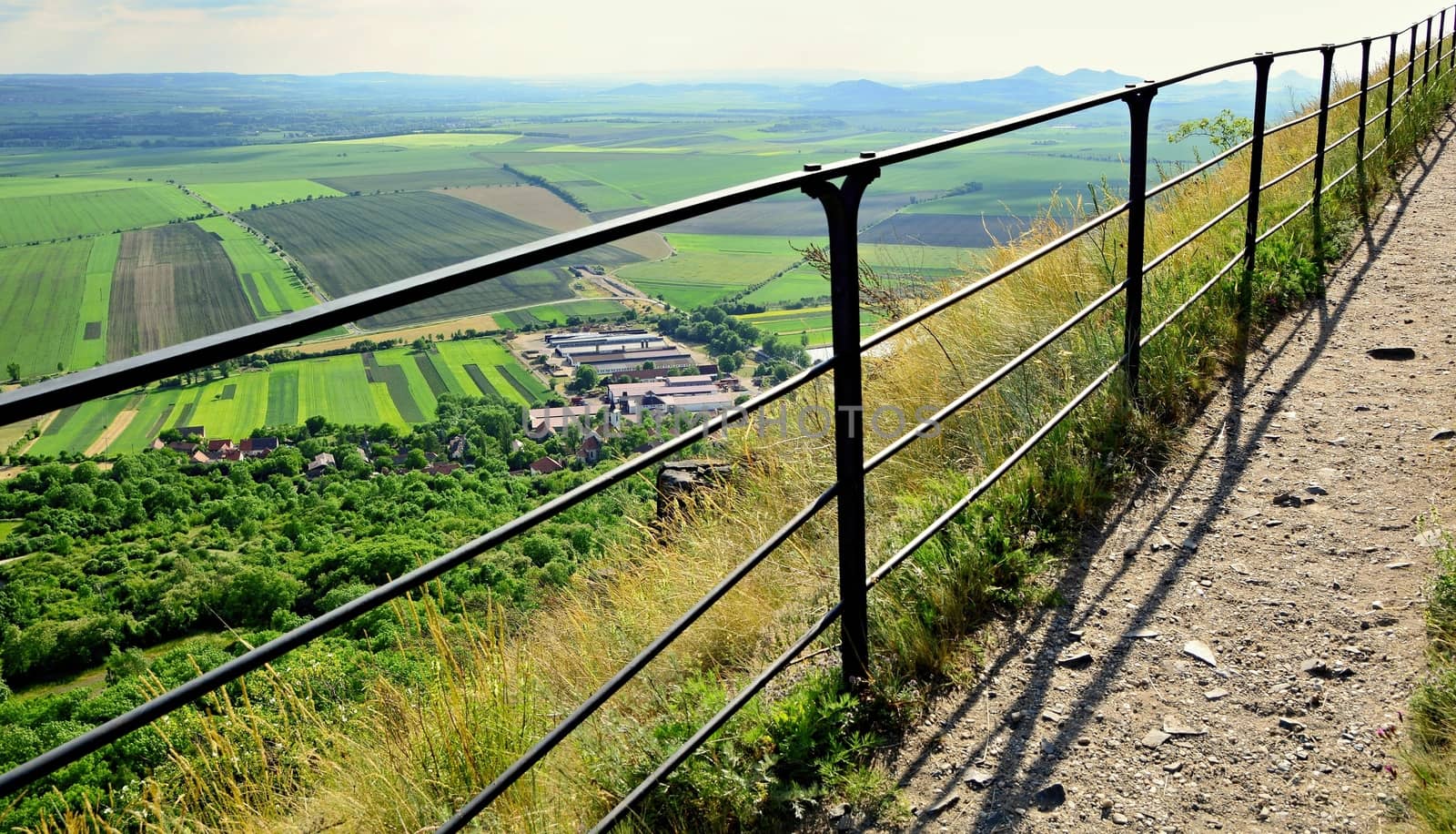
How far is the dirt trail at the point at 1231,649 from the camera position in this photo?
8.03 feet

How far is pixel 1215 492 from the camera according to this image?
397cm

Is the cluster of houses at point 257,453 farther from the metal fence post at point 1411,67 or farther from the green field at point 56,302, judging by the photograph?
the metal fence post at point 1411,67

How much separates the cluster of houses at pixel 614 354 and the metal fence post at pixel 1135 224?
16.9 metres

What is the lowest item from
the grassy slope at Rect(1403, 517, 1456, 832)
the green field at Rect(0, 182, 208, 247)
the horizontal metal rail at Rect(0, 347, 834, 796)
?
the green field at Rect(0, 182, 208, 247)

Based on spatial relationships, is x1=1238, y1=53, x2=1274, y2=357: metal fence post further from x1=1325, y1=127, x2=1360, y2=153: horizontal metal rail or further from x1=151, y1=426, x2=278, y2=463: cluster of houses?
x1=151, y1=426, x2=278, y2=463: cluster of houses

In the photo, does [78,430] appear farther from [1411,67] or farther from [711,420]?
[711,420]

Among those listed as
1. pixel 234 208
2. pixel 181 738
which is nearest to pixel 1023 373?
pixel 181 738

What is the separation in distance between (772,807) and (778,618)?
0.99 metres

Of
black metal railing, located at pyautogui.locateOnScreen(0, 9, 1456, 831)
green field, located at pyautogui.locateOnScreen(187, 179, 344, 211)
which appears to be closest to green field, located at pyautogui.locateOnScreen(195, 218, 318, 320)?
green field, located at pyautogui.locateOnScreen(187, 179, 344, 211)

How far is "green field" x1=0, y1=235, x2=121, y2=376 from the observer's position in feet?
135

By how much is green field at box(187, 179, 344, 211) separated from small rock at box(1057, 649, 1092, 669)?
86.4m

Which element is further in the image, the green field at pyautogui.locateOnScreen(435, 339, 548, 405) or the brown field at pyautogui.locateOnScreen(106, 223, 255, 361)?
the brown field at pyautogui.locateOnScreen(106, 223, 255, 361)

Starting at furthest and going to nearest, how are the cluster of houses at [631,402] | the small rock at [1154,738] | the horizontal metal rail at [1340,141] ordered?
the cluster of houses at [631,402] < the horizontal metal rail at [1340,141] < the small rock at [1154,738]

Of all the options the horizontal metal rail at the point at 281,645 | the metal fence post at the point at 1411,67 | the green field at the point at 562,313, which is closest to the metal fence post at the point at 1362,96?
the metal fence post at the point at 1411,67
